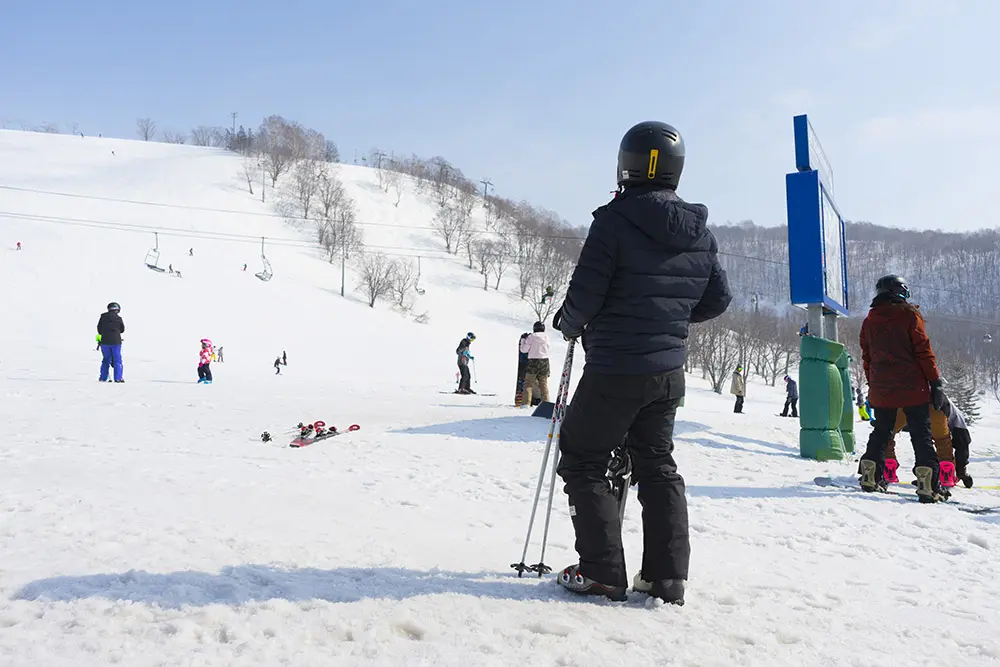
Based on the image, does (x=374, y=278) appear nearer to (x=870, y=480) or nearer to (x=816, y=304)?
(x=816, y=304)

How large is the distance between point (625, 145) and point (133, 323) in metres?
46.0

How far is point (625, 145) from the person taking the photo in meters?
3.18

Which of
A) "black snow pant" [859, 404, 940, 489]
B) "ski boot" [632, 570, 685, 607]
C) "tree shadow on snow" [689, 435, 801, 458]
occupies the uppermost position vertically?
"black snow pant" [859, 404, 940, 489]

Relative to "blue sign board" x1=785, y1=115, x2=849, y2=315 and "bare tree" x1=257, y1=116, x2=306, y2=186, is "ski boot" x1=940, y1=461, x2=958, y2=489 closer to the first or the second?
"blue sign board" x1=785, y1=115, x2=849, y2=315

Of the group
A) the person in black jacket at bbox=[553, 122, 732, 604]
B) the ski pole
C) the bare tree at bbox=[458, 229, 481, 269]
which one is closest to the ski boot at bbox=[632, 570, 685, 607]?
the person in black jacket at bbox=[553, 122, 732, 604]

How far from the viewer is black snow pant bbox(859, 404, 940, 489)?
249 inches

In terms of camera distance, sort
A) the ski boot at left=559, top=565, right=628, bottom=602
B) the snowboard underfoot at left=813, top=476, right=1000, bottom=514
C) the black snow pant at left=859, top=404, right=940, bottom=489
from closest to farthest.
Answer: the ski boot at left=559, top=565, right=628, bottom=602 → the snowboard underfoot at left=813, top=476, right=1000, bottom=514 → the black snow pant at left=859, top=404, right=940, bottom=489

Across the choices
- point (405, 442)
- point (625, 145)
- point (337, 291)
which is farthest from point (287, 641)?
point (337, 291)

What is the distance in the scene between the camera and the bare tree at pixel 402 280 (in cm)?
7444

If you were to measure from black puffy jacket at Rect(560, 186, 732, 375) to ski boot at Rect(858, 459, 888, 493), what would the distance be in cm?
480

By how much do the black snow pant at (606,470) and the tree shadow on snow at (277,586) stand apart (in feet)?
0.95

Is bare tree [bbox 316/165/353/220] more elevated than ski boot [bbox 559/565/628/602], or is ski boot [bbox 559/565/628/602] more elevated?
bare tree [bbox 316/165/353/220]

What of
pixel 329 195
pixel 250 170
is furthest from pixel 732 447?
pixel 250 170

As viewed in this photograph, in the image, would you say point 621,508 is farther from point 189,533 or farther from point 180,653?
point 189,533
